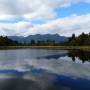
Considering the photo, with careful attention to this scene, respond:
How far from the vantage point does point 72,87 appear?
25.6m

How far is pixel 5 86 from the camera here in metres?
26.0

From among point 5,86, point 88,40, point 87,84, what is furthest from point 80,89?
point 88,40

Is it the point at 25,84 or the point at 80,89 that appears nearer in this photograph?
the point at 80,89

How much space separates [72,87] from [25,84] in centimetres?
582

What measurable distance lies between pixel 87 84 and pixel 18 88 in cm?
853

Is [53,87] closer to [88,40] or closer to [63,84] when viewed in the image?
[63,84]

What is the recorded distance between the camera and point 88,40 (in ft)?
643

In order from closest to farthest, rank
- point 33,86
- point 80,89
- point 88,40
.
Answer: point 80,89, point 33,86, point 88,40

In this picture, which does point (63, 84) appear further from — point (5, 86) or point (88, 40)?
point (88, 40)

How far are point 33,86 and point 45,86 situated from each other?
1.42m

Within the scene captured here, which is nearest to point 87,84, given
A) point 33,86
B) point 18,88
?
point 33,86

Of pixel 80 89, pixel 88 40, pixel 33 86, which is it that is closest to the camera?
pixel 80 89

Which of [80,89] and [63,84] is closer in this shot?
[80,89]

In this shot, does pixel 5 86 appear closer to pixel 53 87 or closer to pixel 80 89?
pixel 53 87
